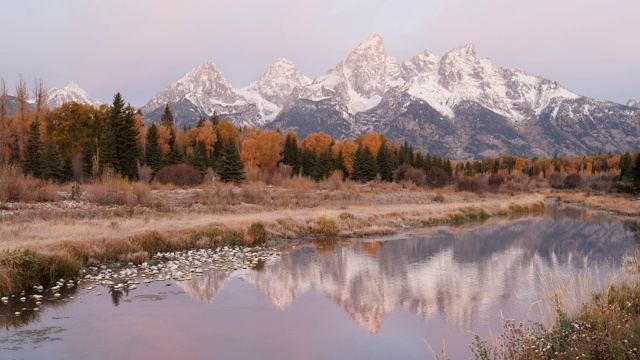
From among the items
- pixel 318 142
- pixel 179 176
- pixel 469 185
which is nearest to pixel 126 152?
pixel 179 176

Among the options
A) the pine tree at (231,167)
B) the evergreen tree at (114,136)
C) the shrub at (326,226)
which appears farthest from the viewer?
the pine tree at (231,167)

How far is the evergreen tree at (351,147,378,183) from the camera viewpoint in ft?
290

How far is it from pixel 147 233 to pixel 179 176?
34360 mm

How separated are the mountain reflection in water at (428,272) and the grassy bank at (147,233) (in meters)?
3.29

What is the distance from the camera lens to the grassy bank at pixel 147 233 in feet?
53.9

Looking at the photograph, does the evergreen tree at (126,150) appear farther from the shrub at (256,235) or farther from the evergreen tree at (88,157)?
the shrub at (256,235)

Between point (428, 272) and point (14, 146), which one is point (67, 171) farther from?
point (428, 272)

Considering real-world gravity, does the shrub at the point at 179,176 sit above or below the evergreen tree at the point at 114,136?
below

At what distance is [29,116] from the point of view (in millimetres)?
66875

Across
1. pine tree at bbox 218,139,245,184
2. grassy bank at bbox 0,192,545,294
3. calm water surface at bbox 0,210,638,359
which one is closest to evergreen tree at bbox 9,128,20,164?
pine tree at bbox 218,139,245,184

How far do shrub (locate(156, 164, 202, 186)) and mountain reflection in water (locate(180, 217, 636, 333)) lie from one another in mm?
31699

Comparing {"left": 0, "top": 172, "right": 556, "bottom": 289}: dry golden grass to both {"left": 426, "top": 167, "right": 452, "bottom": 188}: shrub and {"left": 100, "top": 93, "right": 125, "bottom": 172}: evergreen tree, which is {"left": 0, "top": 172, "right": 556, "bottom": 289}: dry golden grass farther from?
{"left": 426, "top": 167, "right": 452, "bottom": 188}: shrub

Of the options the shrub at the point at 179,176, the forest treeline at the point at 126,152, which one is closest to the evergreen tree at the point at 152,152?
the forest treeline at the point at 126,152

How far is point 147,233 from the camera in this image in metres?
22.7
